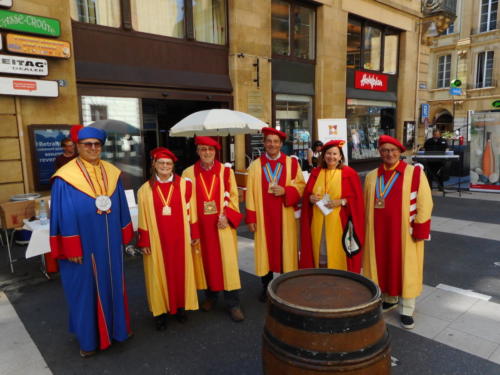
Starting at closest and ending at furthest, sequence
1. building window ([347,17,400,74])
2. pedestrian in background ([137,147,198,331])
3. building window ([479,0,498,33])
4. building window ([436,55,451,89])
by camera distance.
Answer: pedestrian in background ([137,147,198,331]), building window ([347,17,400,74]), building window ([479,0,498,33]), building window ([436,55,451,89])

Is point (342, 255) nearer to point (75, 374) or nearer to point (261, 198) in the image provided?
point (261, 198)

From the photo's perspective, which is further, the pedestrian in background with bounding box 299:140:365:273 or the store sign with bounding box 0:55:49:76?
the store sign with bounding box 0:55:49:76

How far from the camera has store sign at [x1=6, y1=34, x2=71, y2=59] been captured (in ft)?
22.3

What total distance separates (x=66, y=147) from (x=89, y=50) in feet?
9.12

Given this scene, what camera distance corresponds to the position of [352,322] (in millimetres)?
1976

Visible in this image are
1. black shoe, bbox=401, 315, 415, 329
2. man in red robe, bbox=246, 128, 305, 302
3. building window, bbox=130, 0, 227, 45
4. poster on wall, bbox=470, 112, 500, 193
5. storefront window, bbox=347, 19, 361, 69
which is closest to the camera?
black shoe, bbox=401, 315, 415, 329

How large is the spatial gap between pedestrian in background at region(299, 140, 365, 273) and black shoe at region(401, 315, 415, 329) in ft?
2.11

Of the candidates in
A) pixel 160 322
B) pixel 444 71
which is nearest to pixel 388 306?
pixel 160 322

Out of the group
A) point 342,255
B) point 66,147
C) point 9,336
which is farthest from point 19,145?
point 342,255

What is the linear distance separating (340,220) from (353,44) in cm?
1274

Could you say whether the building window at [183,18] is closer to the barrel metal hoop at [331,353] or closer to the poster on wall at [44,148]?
the poster on wall at [44,148]

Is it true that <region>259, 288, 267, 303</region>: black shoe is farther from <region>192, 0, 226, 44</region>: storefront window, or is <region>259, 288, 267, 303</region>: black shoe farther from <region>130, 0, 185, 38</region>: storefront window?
<region>192, 0, 226, 44</region>: storefront window

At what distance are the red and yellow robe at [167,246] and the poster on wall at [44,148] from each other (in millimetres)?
4958

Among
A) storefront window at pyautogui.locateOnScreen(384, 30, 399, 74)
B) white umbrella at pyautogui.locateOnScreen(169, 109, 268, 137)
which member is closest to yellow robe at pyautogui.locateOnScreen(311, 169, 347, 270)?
white umbrella at pyautogui.locateOnScreen(169, 109, 268, 137)
